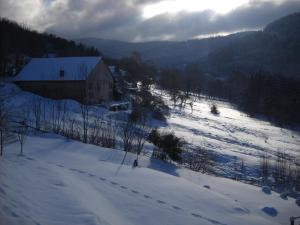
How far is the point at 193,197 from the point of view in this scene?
8.80m

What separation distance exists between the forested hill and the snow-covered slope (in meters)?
40.6

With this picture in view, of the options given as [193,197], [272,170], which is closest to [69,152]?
[193,197]

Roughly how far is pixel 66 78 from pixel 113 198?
34532 millimetres

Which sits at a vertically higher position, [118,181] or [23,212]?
[23,212]

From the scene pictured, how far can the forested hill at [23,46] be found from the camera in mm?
48750

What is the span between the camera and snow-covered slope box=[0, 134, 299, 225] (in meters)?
5.74

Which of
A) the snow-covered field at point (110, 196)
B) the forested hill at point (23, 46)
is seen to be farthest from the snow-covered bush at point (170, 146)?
the forested hill at point (23, 46)

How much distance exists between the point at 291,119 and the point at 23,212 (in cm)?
6723

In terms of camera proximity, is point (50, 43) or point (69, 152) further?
point (50, 43)

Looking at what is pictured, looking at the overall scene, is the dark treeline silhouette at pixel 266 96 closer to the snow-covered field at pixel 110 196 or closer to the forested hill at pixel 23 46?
the forested hill at pixel 23 46

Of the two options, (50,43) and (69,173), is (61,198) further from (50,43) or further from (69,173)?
(50,43)

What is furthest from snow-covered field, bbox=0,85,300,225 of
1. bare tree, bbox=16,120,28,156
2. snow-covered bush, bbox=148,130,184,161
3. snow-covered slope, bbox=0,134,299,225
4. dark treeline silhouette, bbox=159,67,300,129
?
dark treeline silhouette, bbox=159,67,300,129

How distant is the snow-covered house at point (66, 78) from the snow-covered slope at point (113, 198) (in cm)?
2781

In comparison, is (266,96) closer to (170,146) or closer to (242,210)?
(170,146)
